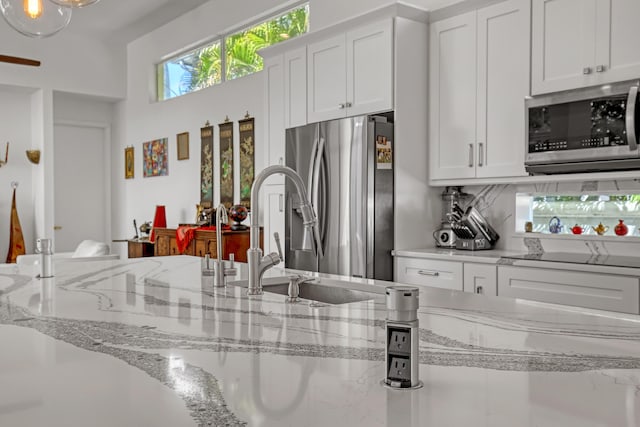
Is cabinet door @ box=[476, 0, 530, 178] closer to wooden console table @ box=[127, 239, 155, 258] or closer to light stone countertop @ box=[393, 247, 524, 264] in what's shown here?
light stone countertop @ box=[393, 247, 524, 264]

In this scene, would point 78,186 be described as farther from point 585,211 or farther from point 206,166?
point 585,211

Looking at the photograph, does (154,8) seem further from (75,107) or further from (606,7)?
(606,7)

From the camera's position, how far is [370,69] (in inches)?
155

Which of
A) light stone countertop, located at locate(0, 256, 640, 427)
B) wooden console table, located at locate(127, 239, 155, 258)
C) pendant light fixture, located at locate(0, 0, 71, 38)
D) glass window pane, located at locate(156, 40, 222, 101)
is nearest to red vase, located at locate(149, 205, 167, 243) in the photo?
wooden console table, located at locate(127, 239, 155, 258)

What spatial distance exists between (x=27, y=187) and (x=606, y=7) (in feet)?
22.8

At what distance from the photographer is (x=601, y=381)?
0.98 m

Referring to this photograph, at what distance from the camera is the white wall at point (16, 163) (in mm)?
7402

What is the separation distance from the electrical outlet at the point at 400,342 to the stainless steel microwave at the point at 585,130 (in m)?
2.33

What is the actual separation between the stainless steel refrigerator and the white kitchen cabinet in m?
0.20

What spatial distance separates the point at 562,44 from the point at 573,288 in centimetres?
130

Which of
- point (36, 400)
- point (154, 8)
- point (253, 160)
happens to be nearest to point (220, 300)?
point (36, 400)

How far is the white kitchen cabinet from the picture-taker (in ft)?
12.6

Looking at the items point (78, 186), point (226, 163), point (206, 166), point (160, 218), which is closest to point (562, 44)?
point (226, 163)

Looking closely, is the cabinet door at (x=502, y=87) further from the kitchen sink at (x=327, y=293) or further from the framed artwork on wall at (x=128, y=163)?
the framed artwork on wall at (x=128, y=163)
